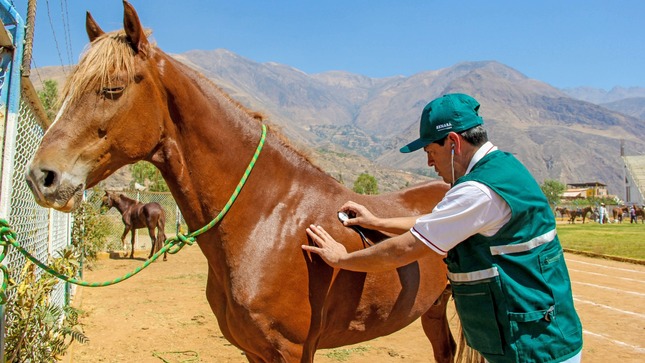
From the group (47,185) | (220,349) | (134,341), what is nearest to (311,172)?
(47,185)

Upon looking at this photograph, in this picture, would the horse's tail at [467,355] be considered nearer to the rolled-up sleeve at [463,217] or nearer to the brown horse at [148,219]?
the rolled-up sleeve at [463,217]

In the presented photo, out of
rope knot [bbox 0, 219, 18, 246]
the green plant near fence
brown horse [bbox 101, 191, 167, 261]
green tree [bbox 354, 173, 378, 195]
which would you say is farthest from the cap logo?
green tree [bbox 354, 173, 378, 195]

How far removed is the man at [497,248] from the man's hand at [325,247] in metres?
0.36

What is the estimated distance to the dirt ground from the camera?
5.52 metres

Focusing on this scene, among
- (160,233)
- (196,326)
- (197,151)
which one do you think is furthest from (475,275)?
(160,233)

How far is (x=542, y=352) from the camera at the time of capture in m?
1.79

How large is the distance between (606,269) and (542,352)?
1313 cm

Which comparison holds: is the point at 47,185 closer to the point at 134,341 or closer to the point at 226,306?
the point at 226,306

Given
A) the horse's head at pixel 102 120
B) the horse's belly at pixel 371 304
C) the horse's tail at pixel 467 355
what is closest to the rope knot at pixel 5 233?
the horse's head at pixel 102 120

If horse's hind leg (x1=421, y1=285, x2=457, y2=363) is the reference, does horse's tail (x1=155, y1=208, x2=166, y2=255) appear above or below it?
below

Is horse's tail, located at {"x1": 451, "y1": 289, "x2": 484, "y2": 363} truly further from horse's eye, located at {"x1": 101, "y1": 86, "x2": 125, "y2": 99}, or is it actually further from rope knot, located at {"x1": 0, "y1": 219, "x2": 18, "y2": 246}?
rope knot, located at {"x1": 0, "y1": 219, "x2": 18, "y2": 246}

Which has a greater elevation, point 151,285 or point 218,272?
point 218,272

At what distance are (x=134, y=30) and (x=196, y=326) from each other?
5.71 meters

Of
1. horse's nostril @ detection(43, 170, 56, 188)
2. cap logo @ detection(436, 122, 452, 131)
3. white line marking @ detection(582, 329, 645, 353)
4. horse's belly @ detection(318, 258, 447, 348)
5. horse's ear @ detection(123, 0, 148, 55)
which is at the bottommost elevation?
white line marking @ detection(582, 329, 645, 353)
